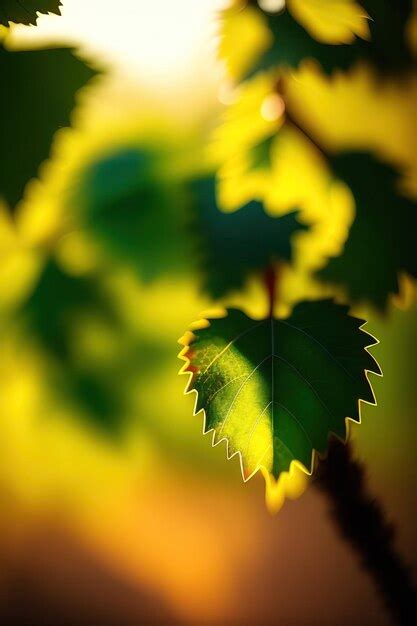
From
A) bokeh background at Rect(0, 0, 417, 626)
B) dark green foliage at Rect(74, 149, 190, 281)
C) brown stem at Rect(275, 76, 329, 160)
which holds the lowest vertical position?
bokeh background at Rect(0, 0, 417, 626)

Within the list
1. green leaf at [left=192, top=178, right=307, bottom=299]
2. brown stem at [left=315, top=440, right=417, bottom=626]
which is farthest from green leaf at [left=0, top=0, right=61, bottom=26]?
brown stem at [left=315, top=440, right=417, bottom=626]

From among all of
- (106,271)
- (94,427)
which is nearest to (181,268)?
(106,271)

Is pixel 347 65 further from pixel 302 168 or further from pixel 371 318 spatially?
pixel 371 318

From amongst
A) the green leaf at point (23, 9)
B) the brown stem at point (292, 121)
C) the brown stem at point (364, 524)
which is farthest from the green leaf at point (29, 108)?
the brown stem at point (364, 524)

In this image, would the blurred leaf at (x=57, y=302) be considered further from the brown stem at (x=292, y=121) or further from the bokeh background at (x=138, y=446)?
the brown stem at (x=292, y=121)

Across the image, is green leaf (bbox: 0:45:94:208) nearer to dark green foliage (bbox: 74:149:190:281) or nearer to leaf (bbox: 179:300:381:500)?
dark green foliage (bbox: 74:149:190:281)

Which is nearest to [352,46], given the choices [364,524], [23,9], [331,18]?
[331,18]
